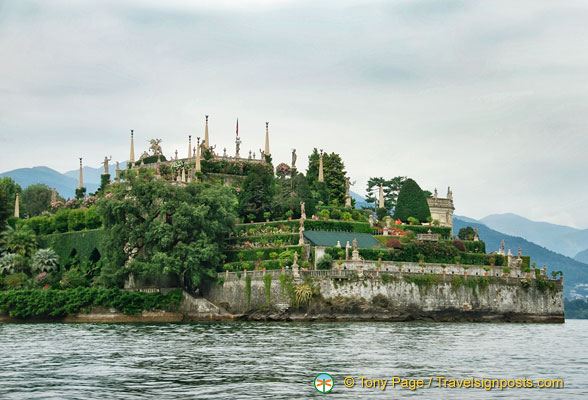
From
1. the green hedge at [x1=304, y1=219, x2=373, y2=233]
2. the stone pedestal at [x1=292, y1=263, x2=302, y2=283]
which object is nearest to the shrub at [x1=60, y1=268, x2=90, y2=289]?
the green hedge at [x1=304, y1=219, x2=373, y2=233]

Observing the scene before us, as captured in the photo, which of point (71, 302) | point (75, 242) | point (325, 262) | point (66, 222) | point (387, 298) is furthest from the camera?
point (66, 222)

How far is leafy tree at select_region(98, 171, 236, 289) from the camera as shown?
3354 inches

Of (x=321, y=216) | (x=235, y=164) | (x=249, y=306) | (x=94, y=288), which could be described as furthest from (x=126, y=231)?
(x=235, y=164)

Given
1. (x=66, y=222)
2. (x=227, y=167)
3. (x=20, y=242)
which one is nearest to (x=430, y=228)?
(x=227, y=167)

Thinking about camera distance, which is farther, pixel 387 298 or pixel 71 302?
pixel 71 302

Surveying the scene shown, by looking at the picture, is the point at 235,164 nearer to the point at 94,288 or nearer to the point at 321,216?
the point at 321,216

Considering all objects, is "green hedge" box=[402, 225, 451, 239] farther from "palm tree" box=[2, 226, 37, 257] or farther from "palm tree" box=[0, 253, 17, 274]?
"palm tree" box=[0, 253, 17, 274]

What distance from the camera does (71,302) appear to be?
8569 cm

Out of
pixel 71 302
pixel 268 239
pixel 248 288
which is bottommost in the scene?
pixel 71 302

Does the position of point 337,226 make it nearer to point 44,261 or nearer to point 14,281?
point 44,261

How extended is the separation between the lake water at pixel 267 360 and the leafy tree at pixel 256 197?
96.0 ft

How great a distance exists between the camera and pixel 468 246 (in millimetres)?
99750

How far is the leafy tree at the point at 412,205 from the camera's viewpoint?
109 metres

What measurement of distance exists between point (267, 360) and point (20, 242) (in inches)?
2572
